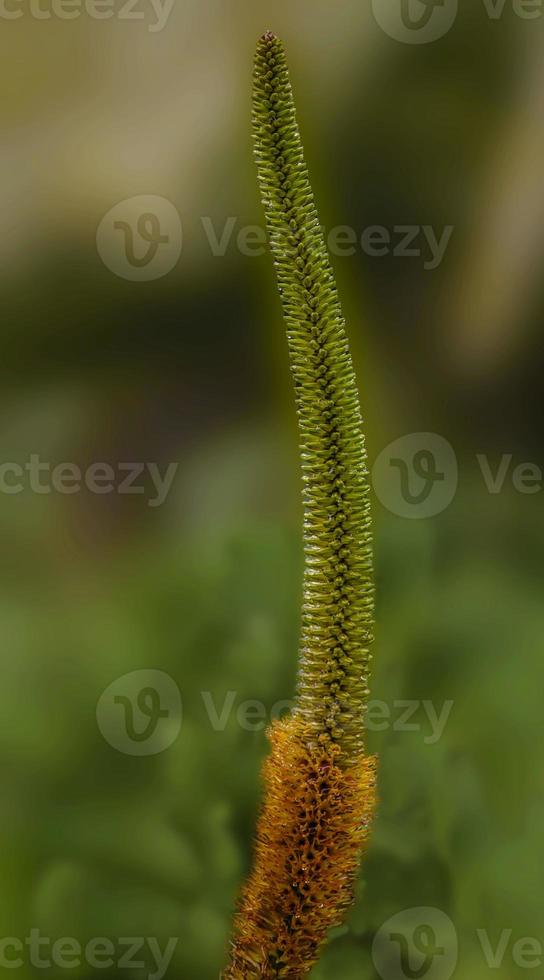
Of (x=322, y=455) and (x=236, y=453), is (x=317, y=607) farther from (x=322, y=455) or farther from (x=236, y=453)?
(x=236, y=453)

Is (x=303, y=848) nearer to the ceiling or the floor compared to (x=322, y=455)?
nearer to the floor

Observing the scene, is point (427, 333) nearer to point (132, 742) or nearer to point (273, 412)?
point (273, 412)

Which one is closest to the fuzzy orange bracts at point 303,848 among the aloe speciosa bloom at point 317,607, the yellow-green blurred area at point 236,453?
the aloe speciosa bloom at point 317,607

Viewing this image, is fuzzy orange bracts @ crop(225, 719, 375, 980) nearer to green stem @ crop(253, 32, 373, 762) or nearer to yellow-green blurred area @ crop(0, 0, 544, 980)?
green stem @ crop(253, 32, 373, 762)

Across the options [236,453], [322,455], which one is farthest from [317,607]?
[236,453]

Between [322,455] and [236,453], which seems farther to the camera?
[236,453]

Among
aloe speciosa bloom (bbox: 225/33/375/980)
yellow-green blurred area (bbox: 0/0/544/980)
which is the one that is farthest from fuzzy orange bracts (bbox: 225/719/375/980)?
yellow-green blurred area (bbox: 0/0/544/980)
